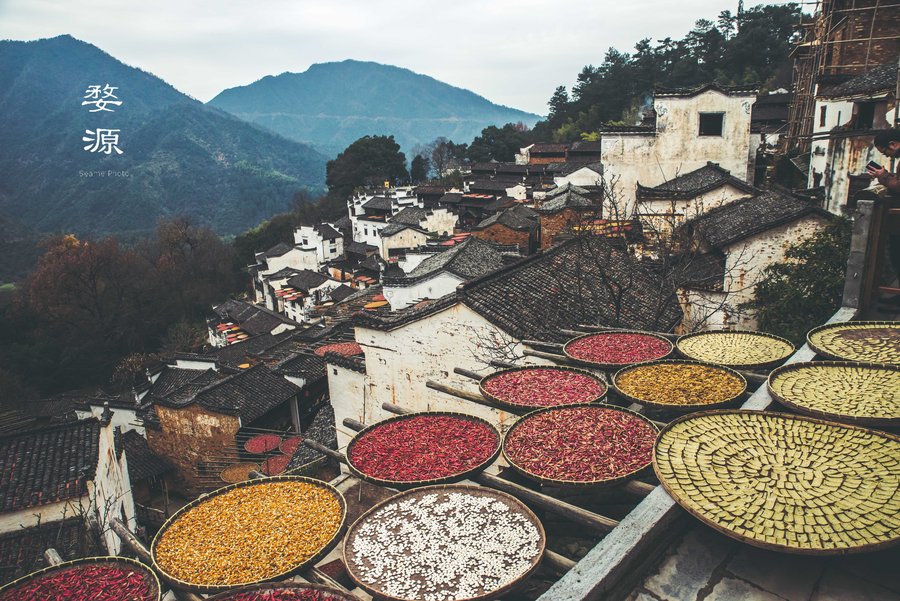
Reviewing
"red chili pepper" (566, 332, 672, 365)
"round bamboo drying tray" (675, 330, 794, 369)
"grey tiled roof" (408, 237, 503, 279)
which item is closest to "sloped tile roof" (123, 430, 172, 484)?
"grey tiled roof" (408, 237, 503, 279)

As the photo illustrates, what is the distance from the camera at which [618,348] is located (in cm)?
595

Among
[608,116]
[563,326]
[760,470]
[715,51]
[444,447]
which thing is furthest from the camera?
[608,116]

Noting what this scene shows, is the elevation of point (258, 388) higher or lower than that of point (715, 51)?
lower

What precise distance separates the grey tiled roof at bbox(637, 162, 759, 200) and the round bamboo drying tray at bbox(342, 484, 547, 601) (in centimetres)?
1505

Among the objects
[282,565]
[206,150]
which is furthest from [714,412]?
[206,150]

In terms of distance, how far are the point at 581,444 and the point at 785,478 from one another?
1363 millimetres

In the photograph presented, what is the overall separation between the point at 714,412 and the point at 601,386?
1.46 meters

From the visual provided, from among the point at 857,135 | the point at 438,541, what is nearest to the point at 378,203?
the point at 857,135

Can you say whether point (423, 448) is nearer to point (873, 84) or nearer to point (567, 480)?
point (567, 480)

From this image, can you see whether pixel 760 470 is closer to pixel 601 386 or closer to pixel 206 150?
pixel 601 386

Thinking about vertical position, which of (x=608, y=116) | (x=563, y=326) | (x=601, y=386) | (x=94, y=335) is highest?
(x=608, y=116)

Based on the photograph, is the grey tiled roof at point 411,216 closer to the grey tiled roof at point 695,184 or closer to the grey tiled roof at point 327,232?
the grey tiled roof at point 327,232

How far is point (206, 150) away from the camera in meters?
131

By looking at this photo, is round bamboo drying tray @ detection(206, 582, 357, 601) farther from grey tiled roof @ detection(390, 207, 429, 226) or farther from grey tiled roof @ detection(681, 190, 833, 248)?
grey tiled roof @ detection(390, 207, 429, 226)
